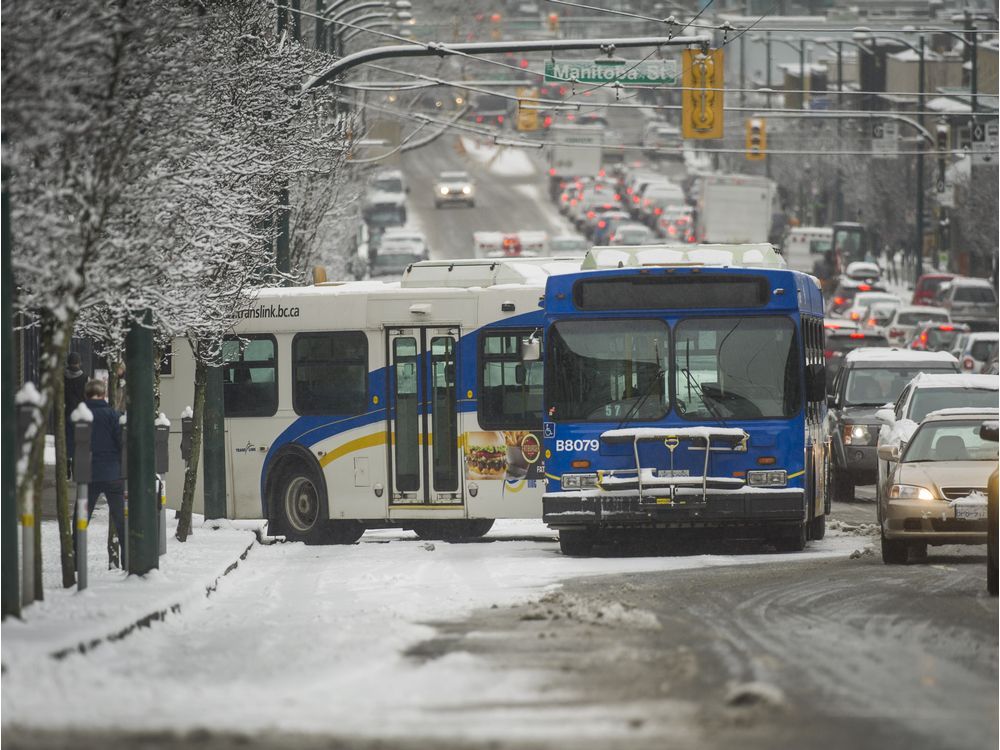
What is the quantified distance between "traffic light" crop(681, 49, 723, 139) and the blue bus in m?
13.0

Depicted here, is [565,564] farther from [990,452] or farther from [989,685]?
[989,685]

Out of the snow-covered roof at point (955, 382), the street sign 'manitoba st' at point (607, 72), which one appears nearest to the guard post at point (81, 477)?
the snow-covered roof at point (955, 382)

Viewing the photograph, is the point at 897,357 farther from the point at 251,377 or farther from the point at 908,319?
the point at 908,319

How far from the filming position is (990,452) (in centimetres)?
1919

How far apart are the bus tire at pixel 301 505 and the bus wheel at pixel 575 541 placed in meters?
3.75

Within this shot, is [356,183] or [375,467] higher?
[356,183]

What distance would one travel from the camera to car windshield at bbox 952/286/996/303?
6400cm

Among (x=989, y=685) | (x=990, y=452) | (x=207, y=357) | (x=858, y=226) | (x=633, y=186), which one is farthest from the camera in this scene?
(x=633, y=186)

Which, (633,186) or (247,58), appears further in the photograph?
(633,186)

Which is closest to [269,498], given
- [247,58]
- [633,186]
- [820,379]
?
[247,58]

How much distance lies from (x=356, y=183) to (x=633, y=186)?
4610 cm

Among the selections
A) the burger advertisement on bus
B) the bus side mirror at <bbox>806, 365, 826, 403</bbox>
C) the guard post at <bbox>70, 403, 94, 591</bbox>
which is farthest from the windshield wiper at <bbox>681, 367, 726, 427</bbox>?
the guard post at <bbox>70, 403, 94, 591</bbox>

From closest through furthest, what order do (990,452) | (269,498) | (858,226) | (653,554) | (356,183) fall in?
(990,452), (653,554), (269,498), (356,183), (858,226)

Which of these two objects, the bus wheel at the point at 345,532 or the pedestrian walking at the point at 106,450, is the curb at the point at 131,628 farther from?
the bus wheel at the point at 345,532
